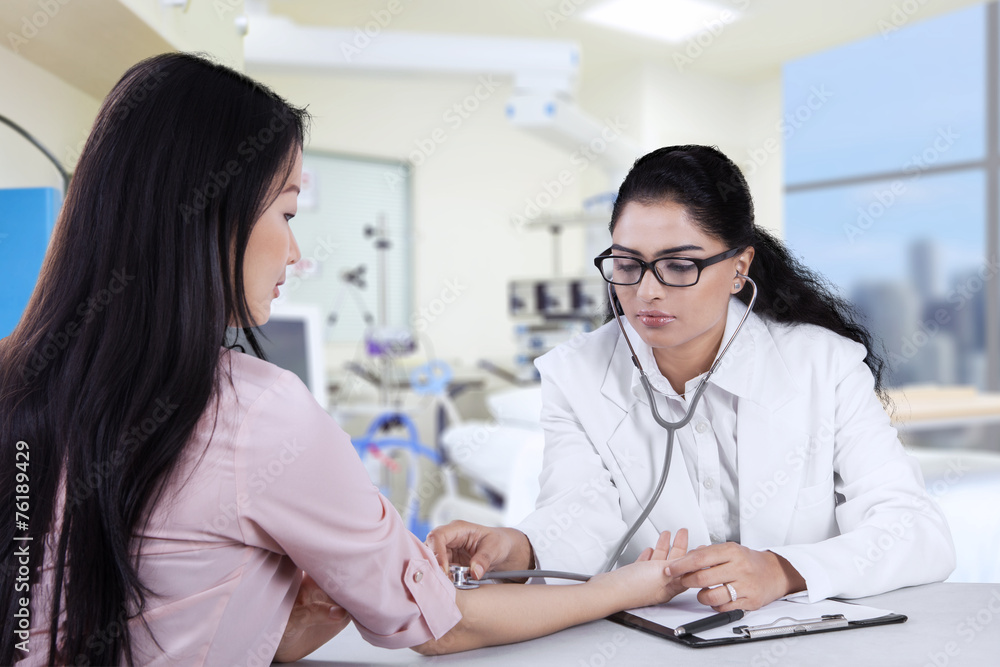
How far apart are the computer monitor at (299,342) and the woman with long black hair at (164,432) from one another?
4.51 feet

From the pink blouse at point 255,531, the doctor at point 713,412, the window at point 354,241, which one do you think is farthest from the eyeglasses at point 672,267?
the window at point 354,241

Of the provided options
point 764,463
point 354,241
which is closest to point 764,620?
point 764,463

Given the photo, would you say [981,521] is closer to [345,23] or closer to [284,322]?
[284,322]

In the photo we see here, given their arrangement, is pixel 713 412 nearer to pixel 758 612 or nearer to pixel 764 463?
pixel 764 463

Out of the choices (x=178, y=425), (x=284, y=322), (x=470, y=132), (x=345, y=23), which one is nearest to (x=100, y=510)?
(x=178, y=425)

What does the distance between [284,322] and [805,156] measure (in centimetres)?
428

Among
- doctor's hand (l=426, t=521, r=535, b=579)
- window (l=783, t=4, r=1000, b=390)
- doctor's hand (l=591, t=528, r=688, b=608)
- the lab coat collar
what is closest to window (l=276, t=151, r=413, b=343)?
window (l=783, t=4, r=1000, b=390)

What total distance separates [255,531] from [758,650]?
542 millimetres

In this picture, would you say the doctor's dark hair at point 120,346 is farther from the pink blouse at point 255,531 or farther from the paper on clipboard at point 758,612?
the paper on clipboard at point 758,612

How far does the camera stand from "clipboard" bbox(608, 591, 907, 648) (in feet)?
2.87

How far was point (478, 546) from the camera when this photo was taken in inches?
44.0

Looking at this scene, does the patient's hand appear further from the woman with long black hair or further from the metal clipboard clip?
the metal clipboard clip

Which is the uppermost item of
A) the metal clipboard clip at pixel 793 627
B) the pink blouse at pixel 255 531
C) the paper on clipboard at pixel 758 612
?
the pink blouse at pixel 255 531

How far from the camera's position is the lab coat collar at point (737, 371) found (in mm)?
1292
